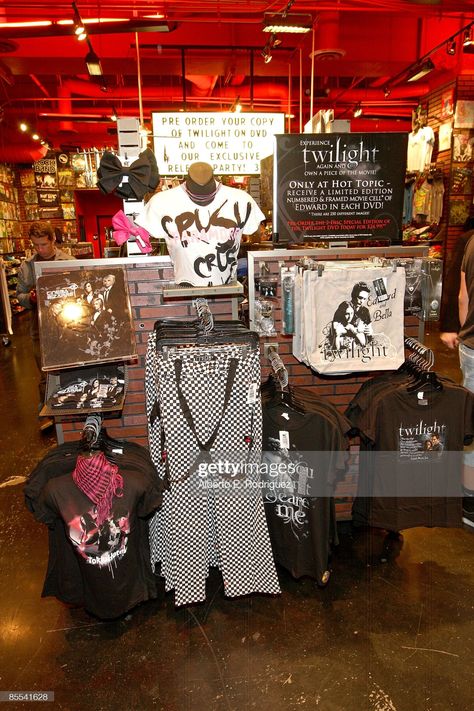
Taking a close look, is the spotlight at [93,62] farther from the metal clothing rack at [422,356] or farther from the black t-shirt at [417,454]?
the black t-shirt at [417,454]

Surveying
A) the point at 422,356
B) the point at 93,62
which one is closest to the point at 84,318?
the point at 422,356

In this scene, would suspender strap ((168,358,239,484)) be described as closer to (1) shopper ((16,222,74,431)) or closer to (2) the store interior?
(2) the store interior

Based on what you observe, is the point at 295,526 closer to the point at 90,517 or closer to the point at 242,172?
the point at 90,517

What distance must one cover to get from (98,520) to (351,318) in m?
1.58

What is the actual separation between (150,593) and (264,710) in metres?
0.74

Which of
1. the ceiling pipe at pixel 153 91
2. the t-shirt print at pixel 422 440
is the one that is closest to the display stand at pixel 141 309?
the t-shirt print at pixel 422 440

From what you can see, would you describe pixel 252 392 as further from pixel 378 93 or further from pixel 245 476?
pixel 378 93

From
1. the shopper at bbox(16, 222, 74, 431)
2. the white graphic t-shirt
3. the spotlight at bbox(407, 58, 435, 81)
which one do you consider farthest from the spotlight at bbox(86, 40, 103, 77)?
the spotlight at bbox(407, 58, 435, 81)

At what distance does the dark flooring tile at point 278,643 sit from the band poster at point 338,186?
78.4 inches

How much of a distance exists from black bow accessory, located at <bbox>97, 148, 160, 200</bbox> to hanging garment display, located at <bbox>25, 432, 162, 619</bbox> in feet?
4.32

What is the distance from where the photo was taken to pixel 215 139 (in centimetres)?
451

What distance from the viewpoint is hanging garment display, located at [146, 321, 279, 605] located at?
2.23m

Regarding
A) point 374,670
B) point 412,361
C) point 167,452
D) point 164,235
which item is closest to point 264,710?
point 374,670

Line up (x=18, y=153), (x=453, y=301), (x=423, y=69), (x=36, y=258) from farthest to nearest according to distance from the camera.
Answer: (x=18, y=153)
(x=423, y=69)
(x=36, y=258)
(x=453, y=301)
